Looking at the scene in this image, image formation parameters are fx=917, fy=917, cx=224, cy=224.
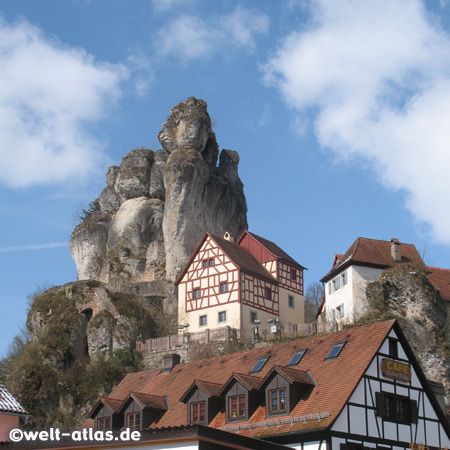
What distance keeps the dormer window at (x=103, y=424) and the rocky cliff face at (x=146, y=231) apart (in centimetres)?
2331

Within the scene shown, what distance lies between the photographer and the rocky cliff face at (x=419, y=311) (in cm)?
4572

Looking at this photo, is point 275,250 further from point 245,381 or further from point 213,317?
point 245,381

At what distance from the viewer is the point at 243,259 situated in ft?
201

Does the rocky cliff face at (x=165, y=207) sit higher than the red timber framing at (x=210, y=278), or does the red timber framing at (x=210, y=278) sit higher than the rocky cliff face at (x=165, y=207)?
the rocky cliff face at (x=165, y=207)

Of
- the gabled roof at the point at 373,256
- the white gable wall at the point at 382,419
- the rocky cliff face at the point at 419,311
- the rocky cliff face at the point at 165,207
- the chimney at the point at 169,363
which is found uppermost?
the rocky cliff face at the point at 165,207

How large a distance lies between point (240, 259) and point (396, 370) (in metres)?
29.4

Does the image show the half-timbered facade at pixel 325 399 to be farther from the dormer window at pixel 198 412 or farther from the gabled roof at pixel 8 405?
the gabled roof at pixel 8 405

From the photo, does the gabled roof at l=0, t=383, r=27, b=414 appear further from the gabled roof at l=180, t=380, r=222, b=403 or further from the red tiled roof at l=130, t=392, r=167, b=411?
the gabled roof at l=180, t=380, r=222, b=403

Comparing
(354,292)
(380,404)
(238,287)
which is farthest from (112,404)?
(238,287)

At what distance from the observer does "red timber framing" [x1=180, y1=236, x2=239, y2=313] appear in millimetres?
58719

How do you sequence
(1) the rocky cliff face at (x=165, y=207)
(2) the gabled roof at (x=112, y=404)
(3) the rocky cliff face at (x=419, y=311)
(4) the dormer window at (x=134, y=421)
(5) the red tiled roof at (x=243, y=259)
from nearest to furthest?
(4) the dormer window at (x=134, y=421), (2) the gabled roof at (x=112, y=404), (3) the rocky cliff face at (x=419, y=311), (5) the red tiled roof at (x=243, y=259), (1) the rocky cliff face at (x=165, y=207)

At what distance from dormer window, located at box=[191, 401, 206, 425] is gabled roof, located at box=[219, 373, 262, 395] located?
94 centimetres

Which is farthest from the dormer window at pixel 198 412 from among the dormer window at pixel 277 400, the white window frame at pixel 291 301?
the white window frame at pixel 291 301

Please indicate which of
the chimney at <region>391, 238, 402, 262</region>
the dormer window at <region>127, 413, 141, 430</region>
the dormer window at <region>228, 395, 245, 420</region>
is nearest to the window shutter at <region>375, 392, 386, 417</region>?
the dormer window at <region>228, 395, 245, 420</region>
